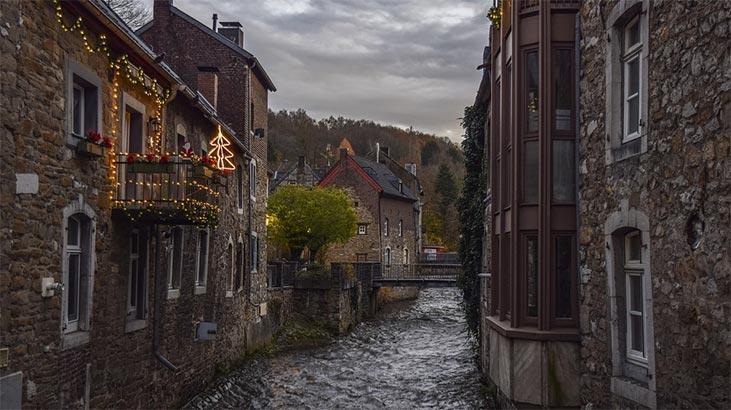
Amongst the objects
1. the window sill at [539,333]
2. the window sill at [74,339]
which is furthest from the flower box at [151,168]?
the window sill at [539,333]

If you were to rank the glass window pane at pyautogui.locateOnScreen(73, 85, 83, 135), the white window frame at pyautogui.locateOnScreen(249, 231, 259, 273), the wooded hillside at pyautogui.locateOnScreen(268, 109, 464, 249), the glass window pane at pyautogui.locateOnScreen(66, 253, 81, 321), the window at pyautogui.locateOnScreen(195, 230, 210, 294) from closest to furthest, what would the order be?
the glass window pane at pyautogui.locateOnScreen(66, 253, 81, 321), the glass window pane at pyautogui.locateOnScreen(73, 85, 83, 135), the window at pyautogui.locateOnScreen(195, 230, 210, 294), the white window frame at pyautogui.locateOnScreen(249, 231, 259, 273), the wooded hillside at pyautogui.locateOnScreen(268, 109, 464, 249)

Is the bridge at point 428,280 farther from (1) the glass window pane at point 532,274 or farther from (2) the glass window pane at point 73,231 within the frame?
(2) the glass window pane at point 73,231

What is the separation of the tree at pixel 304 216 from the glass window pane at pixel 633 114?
2696cm

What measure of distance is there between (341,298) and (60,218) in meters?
22.2

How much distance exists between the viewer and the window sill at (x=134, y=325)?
40.0 ft

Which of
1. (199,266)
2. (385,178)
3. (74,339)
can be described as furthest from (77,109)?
(385,178)

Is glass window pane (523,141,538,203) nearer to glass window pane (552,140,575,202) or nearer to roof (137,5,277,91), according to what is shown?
glass window pane (552,140,575,202)

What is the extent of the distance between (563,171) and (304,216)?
25.6m

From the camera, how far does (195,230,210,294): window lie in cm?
1712

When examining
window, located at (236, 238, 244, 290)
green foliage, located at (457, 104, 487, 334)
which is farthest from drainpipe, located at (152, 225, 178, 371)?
green foliage, located at (457, 104, 487, 334)

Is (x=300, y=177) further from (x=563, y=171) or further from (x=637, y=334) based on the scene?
(x=637, y=334)

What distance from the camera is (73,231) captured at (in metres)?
10.3

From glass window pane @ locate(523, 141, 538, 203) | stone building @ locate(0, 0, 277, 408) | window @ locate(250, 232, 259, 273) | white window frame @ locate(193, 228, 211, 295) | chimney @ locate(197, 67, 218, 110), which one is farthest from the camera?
window @ locate(250, 232, 259, 273)

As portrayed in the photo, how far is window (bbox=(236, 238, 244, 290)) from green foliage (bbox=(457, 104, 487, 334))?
6.33 meters
